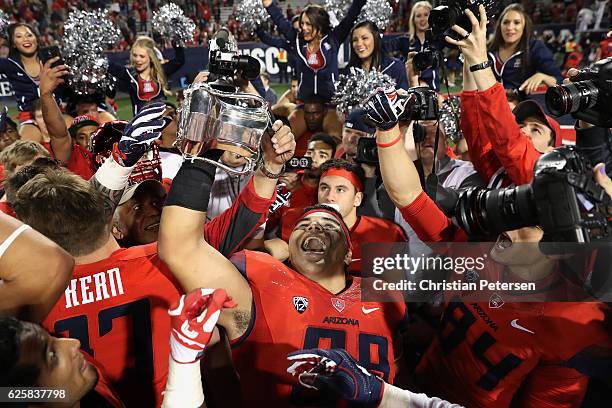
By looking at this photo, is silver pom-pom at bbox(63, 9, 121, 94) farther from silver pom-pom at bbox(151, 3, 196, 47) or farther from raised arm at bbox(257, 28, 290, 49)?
raised arm at bbox(257, 28, 290, 49)

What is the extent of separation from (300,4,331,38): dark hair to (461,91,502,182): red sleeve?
3.15 m

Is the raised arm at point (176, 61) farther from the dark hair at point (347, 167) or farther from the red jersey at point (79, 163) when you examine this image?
the dark hair at point (347, 167)

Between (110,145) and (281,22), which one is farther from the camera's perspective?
(281,22)

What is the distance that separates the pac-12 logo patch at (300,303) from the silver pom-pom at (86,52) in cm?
380

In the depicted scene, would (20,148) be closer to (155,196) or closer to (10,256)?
(155,196)

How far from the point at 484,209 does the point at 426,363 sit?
4.18 ft

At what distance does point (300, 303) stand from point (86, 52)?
4.01 m

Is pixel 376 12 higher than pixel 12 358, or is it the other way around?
pixel 376 12

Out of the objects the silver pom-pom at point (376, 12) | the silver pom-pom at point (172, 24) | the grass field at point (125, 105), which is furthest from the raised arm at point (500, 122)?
the grass field at point (125, 105)

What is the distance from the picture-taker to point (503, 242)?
2.07m

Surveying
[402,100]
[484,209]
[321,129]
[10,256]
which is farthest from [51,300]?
[321,129]

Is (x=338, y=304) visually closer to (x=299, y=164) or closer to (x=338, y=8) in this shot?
(x=299, y=164)

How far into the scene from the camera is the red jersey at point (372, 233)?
3.00 meters

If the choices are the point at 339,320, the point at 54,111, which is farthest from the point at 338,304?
the point at 54,111
